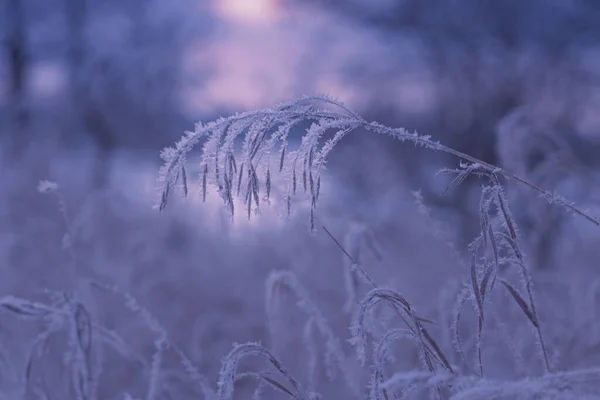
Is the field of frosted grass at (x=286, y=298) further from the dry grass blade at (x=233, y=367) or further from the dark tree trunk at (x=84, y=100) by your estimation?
the dark tree trunk at (x=84, y=100)

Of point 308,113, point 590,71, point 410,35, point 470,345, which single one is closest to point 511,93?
point 590,71

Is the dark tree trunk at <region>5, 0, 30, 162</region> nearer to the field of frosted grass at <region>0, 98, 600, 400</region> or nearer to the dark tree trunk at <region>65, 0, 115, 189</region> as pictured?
the dark tree trunk at <region>65, 0, 115, 189</region>

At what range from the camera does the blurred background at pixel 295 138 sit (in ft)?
9.75

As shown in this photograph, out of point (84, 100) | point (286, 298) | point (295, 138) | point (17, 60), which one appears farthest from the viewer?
point (17, 60)

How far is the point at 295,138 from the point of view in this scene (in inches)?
105

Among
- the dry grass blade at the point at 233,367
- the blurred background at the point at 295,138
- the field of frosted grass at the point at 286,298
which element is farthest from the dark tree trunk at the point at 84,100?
the dry grass blade at the point at 233,367

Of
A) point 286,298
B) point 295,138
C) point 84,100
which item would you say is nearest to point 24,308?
point 286,298

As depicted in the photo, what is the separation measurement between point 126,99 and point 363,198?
420 centimetres

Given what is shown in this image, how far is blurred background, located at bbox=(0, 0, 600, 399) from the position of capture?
2973mm

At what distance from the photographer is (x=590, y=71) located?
574cm

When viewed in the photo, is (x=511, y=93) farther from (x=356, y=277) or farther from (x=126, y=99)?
(x=356, y=277)

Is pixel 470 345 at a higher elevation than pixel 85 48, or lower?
lower

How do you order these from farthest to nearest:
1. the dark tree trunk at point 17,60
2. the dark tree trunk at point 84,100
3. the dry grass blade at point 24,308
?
the dark tree trunk at point 84,100 < the dark tree trunk at point 17,60 < the dry grass blade at point 24,308

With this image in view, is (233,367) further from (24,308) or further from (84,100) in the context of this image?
(84,100)
